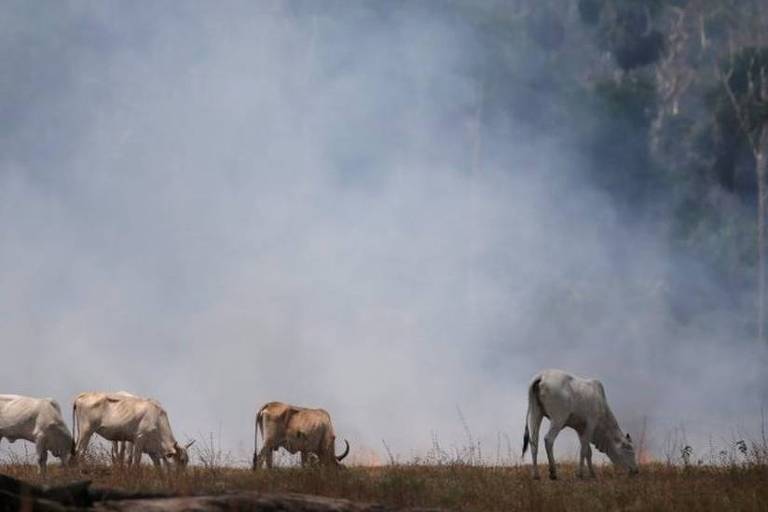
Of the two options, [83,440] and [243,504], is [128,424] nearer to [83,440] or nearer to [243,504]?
[83,440]

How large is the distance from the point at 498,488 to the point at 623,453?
8.20 metres

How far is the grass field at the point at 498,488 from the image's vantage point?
38.3 ft

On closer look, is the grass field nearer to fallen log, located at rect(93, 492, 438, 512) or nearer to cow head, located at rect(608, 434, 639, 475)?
fallen log, located at rect(93, 492, 438, 512)

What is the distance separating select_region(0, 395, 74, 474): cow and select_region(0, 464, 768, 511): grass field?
5451 millimetres

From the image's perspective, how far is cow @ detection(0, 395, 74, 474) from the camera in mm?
21750

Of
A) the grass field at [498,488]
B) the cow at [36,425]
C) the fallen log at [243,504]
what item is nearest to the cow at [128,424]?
the cow at [36,425]

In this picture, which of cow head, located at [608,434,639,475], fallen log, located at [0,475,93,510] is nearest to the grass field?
fallen log, located at [0,475,93,510]

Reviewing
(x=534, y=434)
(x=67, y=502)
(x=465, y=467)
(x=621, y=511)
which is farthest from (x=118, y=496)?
(x=534, y=434)

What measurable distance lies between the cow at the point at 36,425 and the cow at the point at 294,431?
182 inches

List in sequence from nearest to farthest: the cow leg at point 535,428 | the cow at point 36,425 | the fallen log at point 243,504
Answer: the fallen log at point 243,504 < the cow leg at point 535,428 < the cow at point 36,425

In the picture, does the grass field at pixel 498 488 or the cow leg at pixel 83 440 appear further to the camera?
the cow leg at pixel 83 440

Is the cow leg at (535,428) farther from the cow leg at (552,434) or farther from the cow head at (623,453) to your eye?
the cow head at (623,453)

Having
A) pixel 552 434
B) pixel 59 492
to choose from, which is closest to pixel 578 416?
pixel 552 434

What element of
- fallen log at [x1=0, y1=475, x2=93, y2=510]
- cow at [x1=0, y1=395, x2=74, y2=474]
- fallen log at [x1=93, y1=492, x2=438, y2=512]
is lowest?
fallen log at [x1=93, y1=492, x2=438, y2=512]
